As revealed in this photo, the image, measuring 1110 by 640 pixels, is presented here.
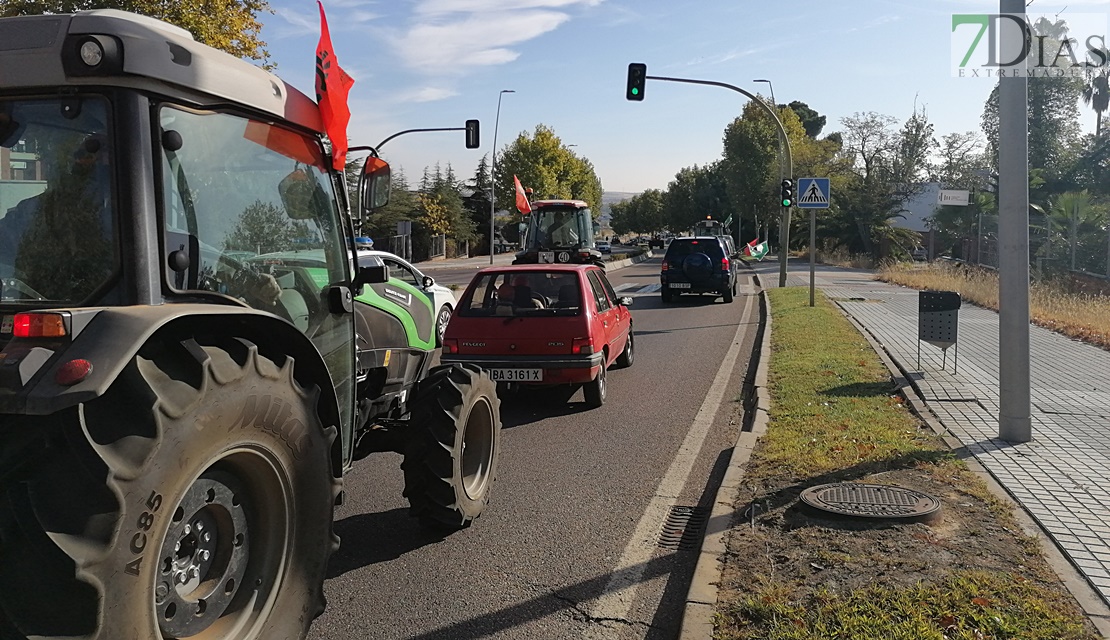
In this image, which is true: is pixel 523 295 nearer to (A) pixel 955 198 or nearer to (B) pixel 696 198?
(A) pixel 955 198

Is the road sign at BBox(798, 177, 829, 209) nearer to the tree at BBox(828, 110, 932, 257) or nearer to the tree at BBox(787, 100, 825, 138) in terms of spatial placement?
the tree at BBox(828, 110, 932, 257)

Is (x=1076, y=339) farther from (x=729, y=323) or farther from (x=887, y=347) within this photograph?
(x=729, y=323)

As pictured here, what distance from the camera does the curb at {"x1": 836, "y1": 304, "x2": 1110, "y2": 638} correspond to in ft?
12.7

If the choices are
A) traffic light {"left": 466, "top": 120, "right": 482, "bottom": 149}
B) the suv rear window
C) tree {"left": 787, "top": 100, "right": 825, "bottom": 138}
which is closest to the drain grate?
the suv rear window

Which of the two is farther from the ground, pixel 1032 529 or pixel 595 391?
pixel 595 391

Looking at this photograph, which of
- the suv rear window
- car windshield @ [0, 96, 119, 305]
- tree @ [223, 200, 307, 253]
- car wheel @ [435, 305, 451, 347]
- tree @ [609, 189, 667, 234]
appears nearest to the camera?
car windshield @ [0, 96, 119, 305]

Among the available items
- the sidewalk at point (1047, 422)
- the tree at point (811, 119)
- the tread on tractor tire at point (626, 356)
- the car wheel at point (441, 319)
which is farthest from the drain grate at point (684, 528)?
the tree at point (811, 119)

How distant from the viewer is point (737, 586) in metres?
4.26

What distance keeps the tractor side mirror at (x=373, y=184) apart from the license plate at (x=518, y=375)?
4.48 meters

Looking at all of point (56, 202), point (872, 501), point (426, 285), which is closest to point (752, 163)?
point (426, 285)

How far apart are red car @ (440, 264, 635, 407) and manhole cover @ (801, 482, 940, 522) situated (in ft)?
11.6

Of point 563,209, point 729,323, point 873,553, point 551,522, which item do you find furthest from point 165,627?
point 563,209

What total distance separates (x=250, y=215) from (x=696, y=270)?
1993 cm

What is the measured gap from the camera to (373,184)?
4465 millimetres
